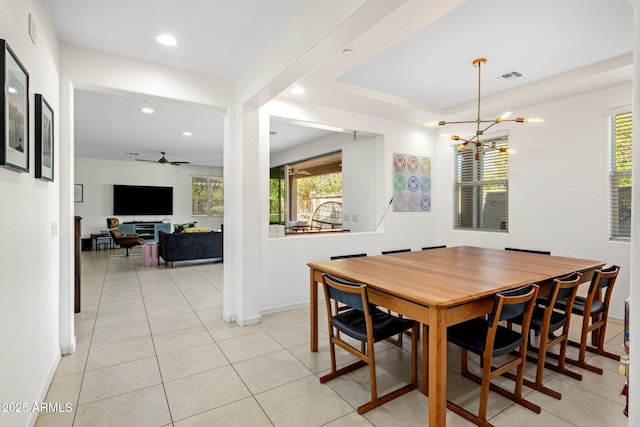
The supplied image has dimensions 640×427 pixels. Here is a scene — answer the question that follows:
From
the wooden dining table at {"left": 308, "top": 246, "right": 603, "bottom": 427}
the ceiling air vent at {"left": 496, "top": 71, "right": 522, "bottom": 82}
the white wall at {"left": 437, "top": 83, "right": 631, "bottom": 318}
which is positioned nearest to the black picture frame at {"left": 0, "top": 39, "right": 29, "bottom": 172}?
the wooden dining table at {"left": 308, "top": 246, "right": 603, "bottom": 427}

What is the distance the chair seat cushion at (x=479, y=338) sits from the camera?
1.94 metres

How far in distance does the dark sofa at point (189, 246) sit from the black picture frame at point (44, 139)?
4.52 m

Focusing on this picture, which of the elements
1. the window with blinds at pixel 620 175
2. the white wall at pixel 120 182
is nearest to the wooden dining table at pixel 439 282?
the window with blinds at pixel 620 175

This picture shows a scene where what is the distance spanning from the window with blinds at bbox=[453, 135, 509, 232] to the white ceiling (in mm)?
768

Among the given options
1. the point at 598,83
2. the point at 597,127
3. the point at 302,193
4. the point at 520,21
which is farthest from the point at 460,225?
the point at 302,193

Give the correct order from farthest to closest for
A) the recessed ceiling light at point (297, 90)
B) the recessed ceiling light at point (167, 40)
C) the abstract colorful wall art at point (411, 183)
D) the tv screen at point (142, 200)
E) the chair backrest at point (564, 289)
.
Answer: the tv screen at point (142, 200) < the abstract colorful wall art at point (411, 183) < the recessed ceiling light at point (297, 90) < the recessed ceiling light at point (167, 40) < the chair backrest at point (564, 289)

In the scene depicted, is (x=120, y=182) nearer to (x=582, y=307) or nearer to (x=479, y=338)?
(x=479, y=338)

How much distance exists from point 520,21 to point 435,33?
2.07 ft

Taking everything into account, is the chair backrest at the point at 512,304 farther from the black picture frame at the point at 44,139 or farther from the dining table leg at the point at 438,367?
the black picture frame at the point at 44,139

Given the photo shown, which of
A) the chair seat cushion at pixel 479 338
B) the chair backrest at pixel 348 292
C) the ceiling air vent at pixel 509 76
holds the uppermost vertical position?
the ceiling air vent at pixel 509 76

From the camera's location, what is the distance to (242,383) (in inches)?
92.5

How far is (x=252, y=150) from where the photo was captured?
3.52 m

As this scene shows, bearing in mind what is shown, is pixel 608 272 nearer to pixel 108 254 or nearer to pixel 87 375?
pixel 87 375

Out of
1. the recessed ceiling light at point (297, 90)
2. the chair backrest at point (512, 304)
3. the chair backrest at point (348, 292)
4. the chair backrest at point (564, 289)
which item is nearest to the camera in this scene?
the chair backrest at point (512, 304)
